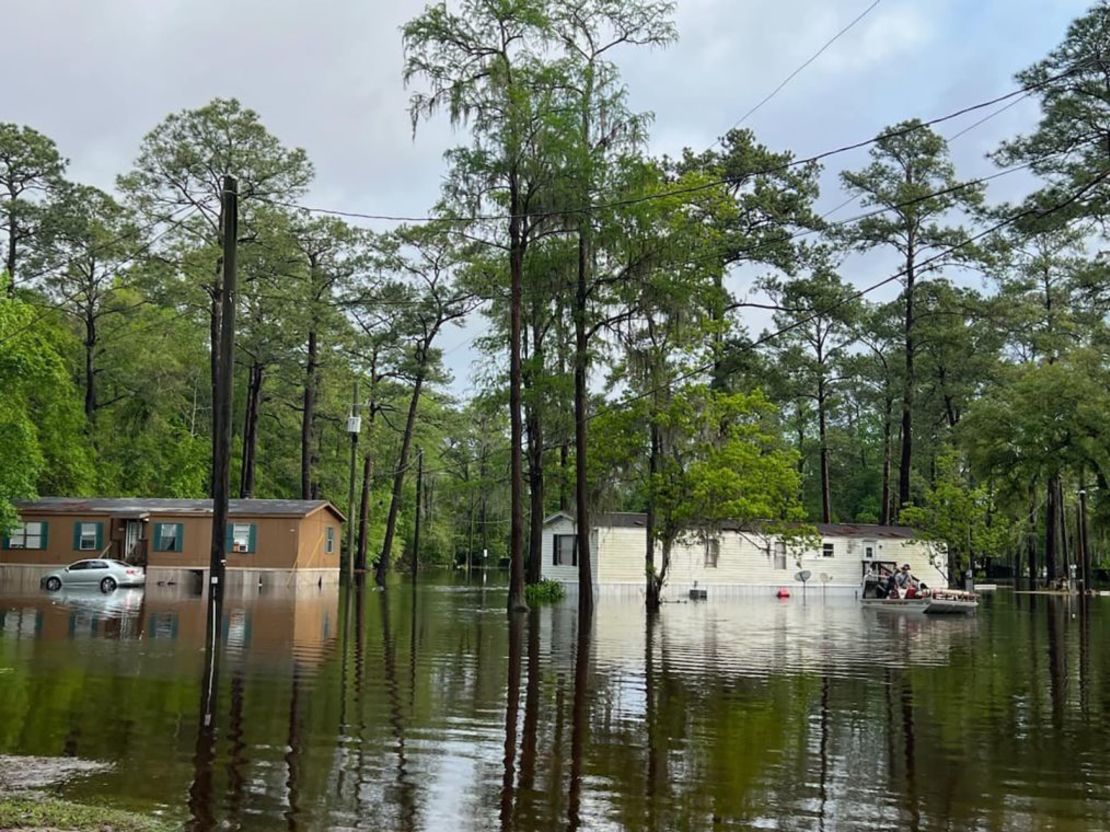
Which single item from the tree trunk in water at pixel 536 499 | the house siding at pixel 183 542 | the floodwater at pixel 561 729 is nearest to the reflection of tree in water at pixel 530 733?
the floodwater at pixel 561 729

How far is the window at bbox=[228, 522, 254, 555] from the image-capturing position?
38406 mm

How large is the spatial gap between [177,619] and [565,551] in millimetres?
22918

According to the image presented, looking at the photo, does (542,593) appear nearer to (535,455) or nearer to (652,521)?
(652,521)

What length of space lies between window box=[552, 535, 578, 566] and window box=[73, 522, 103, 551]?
17723mm

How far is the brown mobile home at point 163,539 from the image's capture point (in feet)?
125

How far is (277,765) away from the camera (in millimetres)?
8812

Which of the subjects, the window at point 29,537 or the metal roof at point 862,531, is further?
the metal roof at point 862,531

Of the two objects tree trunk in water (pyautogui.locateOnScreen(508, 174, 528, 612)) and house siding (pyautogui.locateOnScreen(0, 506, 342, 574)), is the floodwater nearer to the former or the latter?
tree trunk in water (pyautogui.locateOnScreen(508, 174, 528, 612))

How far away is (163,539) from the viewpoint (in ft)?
126

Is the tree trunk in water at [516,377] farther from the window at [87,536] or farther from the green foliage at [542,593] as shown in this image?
the window at [87,536]

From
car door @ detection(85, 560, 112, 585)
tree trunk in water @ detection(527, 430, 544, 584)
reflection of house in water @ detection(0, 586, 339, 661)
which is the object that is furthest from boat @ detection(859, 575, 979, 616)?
car door @ detection(85, 560, 112, 585)

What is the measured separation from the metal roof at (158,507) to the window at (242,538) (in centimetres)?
44

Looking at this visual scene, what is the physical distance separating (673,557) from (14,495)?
24200 mm

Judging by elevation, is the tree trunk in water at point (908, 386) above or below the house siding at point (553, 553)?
above
